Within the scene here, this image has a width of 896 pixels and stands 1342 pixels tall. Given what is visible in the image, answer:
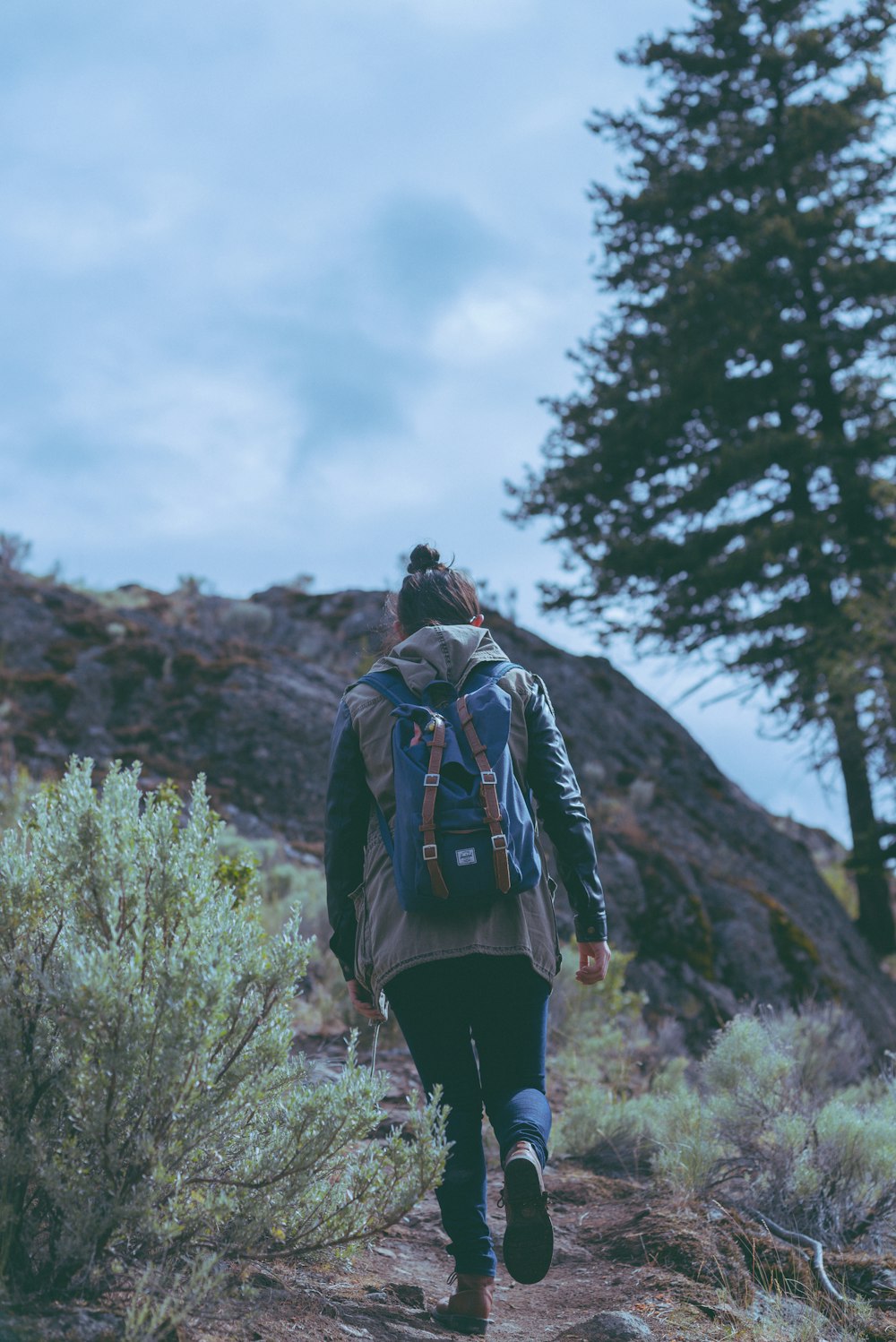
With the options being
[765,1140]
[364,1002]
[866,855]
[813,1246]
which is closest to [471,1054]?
[364,1002]

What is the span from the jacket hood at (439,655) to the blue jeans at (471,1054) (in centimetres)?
73

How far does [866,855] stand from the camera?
44.8ft

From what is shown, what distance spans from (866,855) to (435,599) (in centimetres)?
1182

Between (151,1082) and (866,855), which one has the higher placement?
(866,855)

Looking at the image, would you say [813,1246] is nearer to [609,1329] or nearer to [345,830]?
[609,1329]

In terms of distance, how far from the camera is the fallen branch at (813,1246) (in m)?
3.45

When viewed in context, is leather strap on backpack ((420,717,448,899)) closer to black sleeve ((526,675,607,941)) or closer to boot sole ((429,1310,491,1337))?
black sleeve ((526,675,607,941))

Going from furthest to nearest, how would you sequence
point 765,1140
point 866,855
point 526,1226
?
1. point 866,855
2. point 765,1140
3. point 526,1226

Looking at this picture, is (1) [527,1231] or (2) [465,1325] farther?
(2) [465,1325]

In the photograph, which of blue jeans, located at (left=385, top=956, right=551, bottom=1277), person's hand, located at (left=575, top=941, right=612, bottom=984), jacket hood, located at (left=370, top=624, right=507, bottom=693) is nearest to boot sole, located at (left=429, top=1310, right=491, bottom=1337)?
blue jeans, located at (left=385, top=956, right=551, bottom=1277)

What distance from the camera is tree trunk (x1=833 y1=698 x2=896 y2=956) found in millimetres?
13641

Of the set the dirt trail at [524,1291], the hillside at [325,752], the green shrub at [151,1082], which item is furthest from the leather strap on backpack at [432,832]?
the hillside at [325,752]

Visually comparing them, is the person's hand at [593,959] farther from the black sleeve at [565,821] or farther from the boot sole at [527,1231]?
the boot sole at [527,1231]

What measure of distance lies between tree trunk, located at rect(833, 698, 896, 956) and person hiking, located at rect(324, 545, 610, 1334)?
37.0 ft
